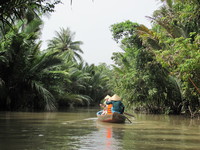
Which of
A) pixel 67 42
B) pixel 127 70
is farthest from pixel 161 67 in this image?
pixel 67 42

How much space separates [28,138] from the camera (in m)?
8.52

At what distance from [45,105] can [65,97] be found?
432cm

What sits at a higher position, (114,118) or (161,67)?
(161,67)

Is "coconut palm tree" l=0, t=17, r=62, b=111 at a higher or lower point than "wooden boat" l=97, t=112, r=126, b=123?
higher

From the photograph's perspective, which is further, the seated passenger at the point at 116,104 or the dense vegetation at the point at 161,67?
the dense vegetation at the point at 161,67

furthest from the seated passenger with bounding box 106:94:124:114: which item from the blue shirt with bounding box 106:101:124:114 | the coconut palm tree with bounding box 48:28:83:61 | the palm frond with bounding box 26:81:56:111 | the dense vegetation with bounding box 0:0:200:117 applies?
the coconut palm tree with bounding box 48:28:83:61

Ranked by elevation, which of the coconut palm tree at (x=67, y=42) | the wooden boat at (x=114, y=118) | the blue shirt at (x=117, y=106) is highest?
the coconut palm tree at (x=67, y=42)

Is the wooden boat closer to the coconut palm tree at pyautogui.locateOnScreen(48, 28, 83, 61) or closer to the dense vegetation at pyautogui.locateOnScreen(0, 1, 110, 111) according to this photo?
the dense vegetation at pyautogui.locateOnScreen(0, 1, 110, 111)

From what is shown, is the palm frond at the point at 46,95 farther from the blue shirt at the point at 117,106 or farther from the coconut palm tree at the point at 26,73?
the blue shirt at the point at 117,106

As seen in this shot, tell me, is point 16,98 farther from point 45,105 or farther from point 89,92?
point 89,92

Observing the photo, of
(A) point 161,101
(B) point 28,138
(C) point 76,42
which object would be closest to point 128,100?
(A) point 161,101

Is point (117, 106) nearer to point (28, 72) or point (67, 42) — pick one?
point (28, 72)

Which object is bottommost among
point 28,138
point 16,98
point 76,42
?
point 28,138

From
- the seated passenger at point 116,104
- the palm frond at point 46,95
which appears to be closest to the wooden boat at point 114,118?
the seated passenger at point 116,104
